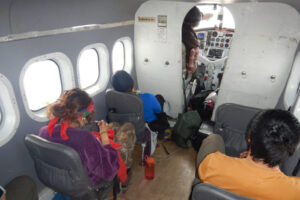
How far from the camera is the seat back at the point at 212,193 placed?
117cm

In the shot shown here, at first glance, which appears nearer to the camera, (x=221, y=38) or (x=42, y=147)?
(x=42, y=147)

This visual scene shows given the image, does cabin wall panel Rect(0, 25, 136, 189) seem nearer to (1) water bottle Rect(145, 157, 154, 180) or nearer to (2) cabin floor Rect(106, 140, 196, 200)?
(2) cabin floor Rect(106, 140, 196, 200)

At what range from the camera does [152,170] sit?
3.15 m

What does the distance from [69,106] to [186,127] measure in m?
2.40

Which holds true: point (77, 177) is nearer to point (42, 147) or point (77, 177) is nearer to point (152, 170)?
point (42, 147)

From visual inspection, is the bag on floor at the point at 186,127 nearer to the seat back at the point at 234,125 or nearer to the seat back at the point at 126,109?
the seat back at the point at 126,109

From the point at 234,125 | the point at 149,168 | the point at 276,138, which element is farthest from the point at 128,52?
the point at 276,138

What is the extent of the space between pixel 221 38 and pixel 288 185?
5412 mm

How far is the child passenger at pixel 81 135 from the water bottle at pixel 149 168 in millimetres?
1112

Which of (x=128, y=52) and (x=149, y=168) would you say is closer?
(x=149, y=168)

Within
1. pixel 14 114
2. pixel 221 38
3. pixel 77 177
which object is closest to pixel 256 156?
pixel 77 177

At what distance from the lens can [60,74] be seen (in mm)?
2877

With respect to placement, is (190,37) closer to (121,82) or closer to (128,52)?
(128,52)

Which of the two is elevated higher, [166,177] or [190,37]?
[190,37]
